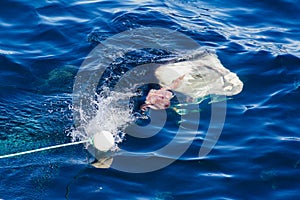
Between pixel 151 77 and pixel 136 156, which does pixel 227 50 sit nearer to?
pixel 151 77

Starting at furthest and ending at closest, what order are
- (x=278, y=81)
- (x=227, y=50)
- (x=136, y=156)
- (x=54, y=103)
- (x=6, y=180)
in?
(x=227, y=50), (x=278, y=81), (x=54, y=103), (x=136, y=156), (x=6, y=180)

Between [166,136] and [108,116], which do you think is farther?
[108,116]

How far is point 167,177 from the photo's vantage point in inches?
268

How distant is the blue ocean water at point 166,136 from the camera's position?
6.64 m

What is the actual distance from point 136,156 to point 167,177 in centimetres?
56

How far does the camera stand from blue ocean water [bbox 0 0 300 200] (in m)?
Result: 6.64

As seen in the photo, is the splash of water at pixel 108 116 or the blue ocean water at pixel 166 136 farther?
the splash of water at pixel 108 116

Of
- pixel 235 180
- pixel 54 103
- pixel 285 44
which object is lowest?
pixel 235 180

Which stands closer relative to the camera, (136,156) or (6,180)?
(6,180)

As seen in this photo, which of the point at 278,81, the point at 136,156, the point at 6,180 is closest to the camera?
the point at 6,180

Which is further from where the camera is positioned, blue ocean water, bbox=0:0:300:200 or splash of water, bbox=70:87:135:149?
splash of water, bbox=70:87:135:149

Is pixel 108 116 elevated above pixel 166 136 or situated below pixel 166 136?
above

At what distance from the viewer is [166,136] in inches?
299

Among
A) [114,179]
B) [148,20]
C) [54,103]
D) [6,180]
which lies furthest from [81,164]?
[148,20]
